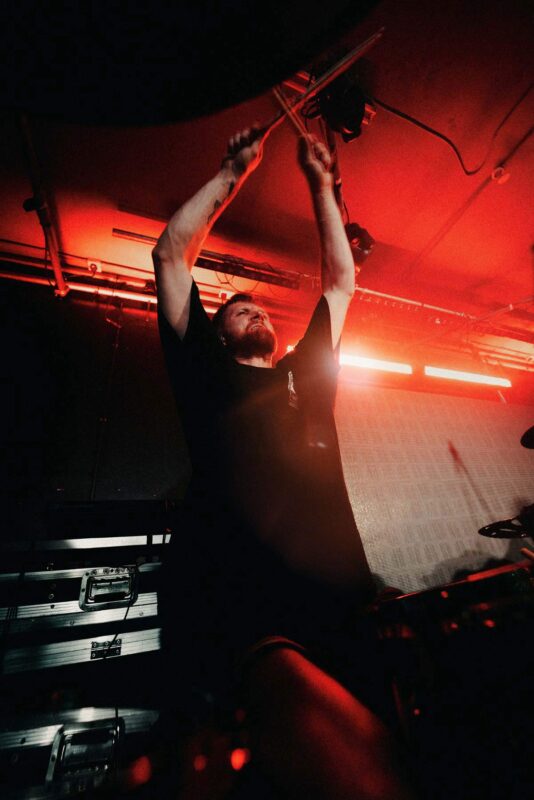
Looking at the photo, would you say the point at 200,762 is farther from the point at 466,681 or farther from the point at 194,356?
the point at 194,356

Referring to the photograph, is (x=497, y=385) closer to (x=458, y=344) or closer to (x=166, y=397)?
(x=458, y=344)

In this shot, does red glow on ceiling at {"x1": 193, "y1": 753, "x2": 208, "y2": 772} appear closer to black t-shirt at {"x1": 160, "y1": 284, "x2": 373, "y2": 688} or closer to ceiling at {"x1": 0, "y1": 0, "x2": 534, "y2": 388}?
black t-shirt at {"x1": 160, "y1": 284, "x2": 373, "y2": 688}

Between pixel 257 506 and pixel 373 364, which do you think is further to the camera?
pixel 373 364

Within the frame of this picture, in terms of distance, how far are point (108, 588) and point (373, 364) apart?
11.4ft

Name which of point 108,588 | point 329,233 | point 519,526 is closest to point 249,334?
point 329,233

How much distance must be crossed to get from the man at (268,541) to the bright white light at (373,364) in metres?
2.42

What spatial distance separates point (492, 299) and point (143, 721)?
4.98 metres

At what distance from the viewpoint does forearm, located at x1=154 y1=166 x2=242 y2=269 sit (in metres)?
1.09

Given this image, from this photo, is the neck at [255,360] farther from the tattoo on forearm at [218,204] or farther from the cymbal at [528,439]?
the cymbal at [528,439]

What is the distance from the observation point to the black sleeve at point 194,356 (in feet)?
3.30

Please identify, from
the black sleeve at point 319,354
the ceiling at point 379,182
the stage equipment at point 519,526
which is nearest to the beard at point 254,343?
the black sleeve at point 319,354

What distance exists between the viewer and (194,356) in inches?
40.8

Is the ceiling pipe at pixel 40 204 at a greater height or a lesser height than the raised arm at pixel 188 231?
greater

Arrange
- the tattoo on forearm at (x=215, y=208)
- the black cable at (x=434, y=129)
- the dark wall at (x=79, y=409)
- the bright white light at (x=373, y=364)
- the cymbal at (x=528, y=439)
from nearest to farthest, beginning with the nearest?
1. the tattoo on forearm at (x=215, y=208)
2. the black cable at (x=434, y=129)
3. the cymbal at (x=528, y=439)
4. the dark wall at (x=79, y=409)
5. the bright white light at (x=373, y=364)
